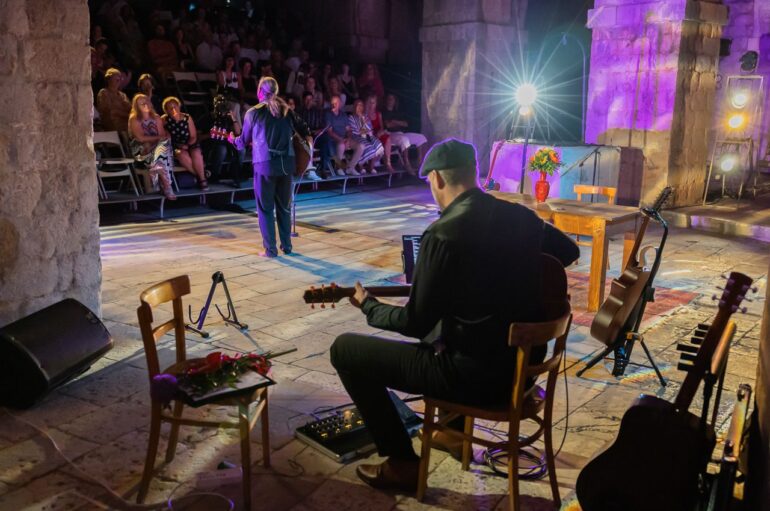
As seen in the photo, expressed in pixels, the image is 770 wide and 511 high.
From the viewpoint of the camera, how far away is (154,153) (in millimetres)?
8977

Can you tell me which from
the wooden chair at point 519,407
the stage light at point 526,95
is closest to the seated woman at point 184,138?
the stage light at point 526,95

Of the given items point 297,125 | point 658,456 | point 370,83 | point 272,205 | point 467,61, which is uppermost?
point 467,61

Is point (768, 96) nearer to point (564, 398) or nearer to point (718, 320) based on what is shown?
point (564, 398)

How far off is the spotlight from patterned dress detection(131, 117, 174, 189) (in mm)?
7644

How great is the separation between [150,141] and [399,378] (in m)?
6.95

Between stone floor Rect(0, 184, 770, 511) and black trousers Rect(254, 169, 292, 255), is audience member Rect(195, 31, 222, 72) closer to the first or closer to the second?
stone floor Rect(0, 184, 770, 511)

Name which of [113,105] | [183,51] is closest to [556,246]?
[113,105]

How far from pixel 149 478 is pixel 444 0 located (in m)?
11.3

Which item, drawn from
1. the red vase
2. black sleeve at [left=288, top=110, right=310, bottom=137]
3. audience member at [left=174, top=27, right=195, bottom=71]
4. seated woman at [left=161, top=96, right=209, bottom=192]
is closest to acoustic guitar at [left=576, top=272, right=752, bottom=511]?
the red vase

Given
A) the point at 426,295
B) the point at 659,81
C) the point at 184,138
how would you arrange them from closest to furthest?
the point at 426,295
the point at 184,138
the point at 659,81

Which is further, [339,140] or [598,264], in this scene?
[339,140]

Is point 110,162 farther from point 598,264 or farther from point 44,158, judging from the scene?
point 598,264

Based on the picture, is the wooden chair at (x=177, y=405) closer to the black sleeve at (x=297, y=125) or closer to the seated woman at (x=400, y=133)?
the black sleeve at (x=297, y=125)

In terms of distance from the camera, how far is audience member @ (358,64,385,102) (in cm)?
1330
